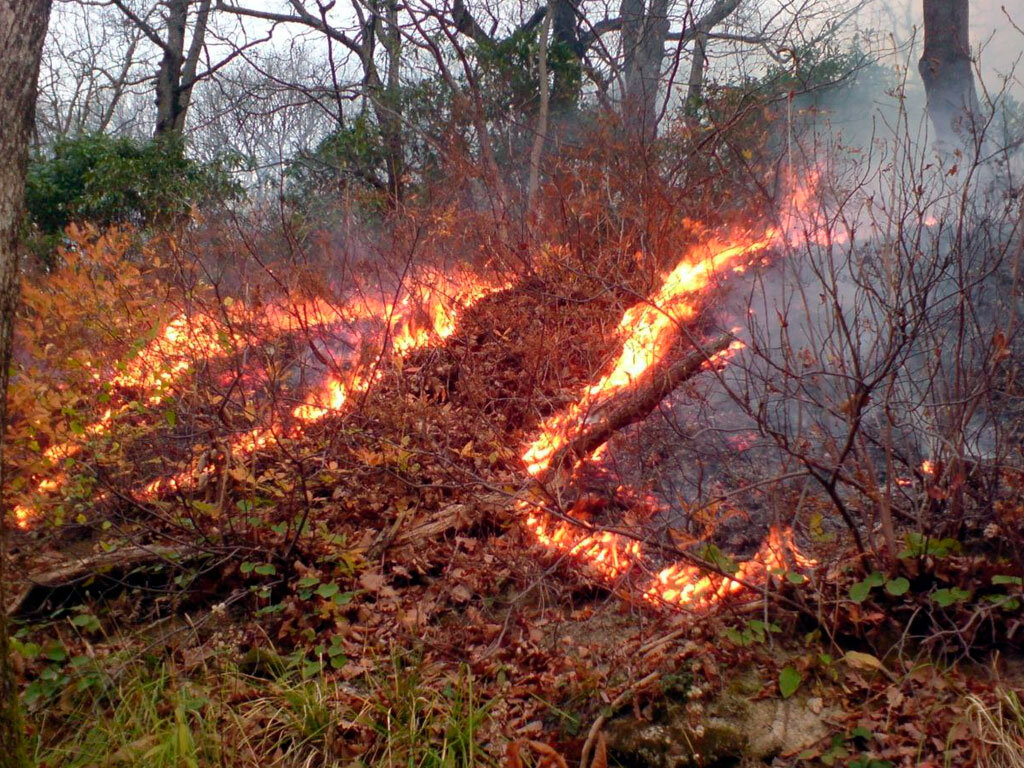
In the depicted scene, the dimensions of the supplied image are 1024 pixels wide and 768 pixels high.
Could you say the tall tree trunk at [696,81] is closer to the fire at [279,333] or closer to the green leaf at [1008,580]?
the fire at [279,333]

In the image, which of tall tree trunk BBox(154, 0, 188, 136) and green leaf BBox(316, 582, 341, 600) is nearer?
green leaf BBox(316, 582, 341, 600)

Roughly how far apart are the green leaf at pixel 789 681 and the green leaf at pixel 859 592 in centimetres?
45

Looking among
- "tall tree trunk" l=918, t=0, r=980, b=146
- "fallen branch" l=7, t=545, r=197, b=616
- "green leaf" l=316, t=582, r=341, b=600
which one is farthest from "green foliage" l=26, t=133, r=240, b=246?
"tall tree trunk" l=918, t=0, r=980, b=146

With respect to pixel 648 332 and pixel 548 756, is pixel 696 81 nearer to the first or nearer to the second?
pixel 648 332

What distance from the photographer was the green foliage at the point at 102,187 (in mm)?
11875

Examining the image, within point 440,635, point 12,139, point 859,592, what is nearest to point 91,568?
point 440,635

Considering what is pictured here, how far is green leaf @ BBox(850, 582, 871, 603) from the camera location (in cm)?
361

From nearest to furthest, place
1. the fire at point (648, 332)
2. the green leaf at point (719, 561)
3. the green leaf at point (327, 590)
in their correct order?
1. the green leaf at point (719, 561)
2. the green leaf at point (327, 590)
3. the fire at point (648, 332)

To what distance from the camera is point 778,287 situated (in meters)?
7.70

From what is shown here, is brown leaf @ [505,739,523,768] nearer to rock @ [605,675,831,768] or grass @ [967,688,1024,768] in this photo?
rock @ [605,675,831,768]

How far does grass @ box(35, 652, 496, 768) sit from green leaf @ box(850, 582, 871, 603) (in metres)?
1.83

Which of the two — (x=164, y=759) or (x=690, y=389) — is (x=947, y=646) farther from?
(x=164, y=759)

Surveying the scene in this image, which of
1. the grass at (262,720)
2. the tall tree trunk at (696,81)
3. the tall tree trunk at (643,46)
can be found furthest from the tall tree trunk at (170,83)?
the grass at (262,720)

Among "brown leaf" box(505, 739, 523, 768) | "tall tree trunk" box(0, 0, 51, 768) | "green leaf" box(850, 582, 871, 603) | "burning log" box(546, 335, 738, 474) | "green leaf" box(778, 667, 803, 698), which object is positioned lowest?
"brown leaf" box(505, 739, 523, 768)
